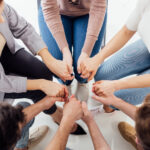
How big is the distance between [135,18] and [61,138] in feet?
2.08

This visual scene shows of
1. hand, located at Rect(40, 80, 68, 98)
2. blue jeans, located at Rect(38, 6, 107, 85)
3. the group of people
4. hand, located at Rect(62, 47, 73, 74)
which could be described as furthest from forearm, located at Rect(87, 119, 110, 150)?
blue jeans, located at Rect(38, 6, 107, 85)

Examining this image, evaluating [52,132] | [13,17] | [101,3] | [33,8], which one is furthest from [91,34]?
[33,8]

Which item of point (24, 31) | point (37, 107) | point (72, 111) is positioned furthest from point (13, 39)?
point (72, 111)

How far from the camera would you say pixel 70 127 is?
2.61 ft

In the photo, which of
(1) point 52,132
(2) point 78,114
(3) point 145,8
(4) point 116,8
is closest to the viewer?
(3) point 145,8

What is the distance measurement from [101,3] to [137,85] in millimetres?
485

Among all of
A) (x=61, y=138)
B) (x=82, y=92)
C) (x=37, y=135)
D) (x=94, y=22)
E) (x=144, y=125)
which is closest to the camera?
(x=144, y=125)

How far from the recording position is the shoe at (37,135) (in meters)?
1.03

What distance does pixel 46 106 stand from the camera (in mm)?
868

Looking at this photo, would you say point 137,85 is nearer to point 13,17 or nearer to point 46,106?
point 46,106

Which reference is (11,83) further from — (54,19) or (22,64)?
(54,19)

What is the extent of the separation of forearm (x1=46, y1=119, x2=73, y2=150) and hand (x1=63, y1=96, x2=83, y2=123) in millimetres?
32

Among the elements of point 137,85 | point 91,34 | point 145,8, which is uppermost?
point 145,8

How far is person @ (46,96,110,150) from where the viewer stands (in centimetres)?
71
